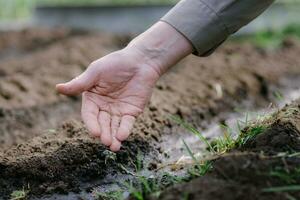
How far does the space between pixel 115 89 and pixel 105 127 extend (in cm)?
22

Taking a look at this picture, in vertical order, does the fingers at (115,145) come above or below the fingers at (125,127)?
below

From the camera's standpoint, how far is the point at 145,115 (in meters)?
3.10

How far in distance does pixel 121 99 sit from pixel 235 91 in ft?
5.56

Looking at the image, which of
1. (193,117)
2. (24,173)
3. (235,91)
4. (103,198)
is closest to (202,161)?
(103,198)

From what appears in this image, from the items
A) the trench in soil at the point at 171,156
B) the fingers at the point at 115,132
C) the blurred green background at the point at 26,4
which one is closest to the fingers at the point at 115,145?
the fingers at the point at 115,132

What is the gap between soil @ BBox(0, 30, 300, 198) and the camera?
254 centimetres

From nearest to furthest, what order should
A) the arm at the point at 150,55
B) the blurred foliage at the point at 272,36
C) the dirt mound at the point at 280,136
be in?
1. the dirt mound at the point at 280,136
2. the arm at the point at 150,55
3. the blurred foliage at the point at 272,36

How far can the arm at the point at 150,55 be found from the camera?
2588 mm

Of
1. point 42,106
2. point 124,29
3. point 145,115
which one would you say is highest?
point 145,115

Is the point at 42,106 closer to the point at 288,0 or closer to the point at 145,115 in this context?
the point at 145,115

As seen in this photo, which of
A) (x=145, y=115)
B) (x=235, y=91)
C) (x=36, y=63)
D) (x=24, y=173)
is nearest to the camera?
(x=24, y=173)

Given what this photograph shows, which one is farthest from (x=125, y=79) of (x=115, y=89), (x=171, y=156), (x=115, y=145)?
(x=171, y=156)

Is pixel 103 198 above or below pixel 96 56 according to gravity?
above

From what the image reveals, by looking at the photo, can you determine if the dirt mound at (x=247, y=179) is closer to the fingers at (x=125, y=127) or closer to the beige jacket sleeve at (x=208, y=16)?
the fingers at (x=125, y=127)
